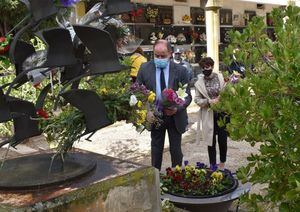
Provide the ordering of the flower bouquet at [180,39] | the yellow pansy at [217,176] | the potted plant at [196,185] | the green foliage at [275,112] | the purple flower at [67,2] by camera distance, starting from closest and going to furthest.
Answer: the green foliage at [275,112], the purple flower at [67,2], the potted plant at [196,185], the yellow pansy at [217,176], the flower bouquet at [180,39]

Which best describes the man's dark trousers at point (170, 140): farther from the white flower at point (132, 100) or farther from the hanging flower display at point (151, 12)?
the hanging flower display at point (151, 12)

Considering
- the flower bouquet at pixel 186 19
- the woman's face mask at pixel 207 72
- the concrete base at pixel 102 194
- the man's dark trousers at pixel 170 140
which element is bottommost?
the man's dark trousers at pixel 170 140

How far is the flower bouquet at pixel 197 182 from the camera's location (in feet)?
13.1

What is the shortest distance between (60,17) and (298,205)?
1.70m

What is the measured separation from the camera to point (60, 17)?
2.73 metres

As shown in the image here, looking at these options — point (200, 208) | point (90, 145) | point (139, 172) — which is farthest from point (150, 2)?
point (139, 172)

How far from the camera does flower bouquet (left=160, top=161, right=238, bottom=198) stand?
4.01m

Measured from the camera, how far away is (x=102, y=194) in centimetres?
252

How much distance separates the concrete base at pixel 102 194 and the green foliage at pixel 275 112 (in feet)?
2.26

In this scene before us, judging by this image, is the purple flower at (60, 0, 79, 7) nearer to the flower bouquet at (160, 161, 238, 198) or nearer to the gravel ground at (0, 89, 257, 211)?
the flower bouquet at (160, 161, 238, 198)

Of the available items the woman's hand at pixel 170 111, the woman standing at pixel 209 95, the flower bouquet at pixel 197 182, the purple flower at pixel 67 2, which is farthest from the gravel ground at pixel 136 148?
the purple flower at pixel 67 2

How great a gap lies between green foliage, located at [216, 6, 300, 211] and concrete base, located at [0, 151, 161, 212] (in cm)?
69

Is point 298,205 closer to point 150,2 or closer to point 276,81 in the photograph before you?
point 276,81

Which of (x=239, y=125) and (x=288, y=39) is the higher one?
(x=288, y=39)
